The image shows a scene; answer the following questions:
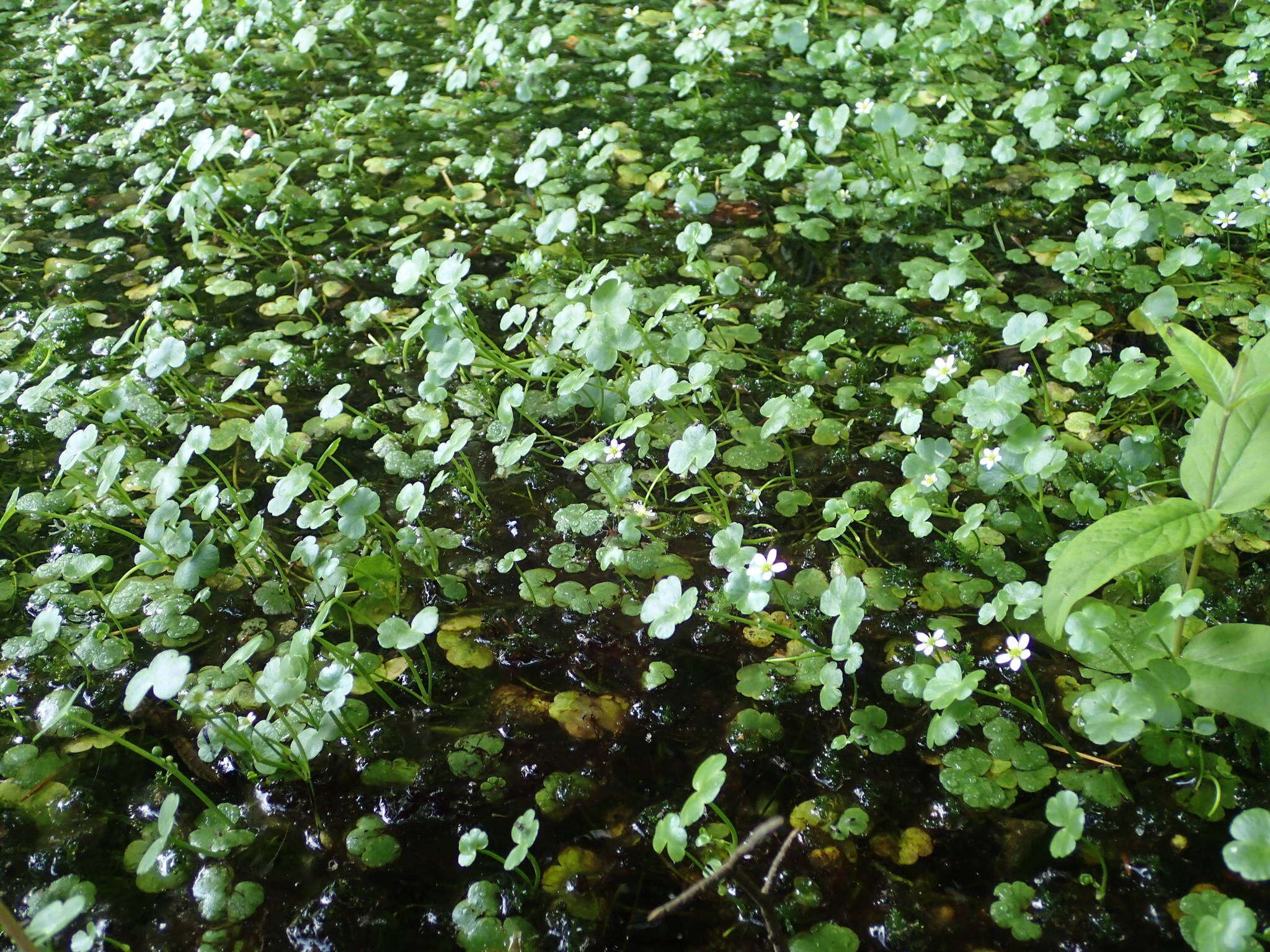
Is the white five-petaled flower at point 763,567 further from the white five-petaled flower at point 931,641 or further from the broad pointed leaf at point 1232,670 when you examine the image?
the broad pointed leaf at point 1232,670

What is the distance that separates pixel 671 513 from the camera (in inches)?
90.4

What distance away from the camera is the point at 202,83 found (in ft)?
14.4

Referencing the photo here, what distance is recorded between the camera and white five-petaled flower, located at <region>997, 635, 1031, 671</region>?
5.61 ft

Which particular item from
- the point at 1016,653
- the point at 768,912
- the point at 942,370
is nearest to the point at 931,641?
the point at 1016,653

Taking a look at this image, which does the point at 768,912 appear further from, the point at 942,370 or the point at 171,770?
the point at 942,370

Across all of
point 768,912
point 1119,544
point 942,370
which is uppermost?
point 1119,544

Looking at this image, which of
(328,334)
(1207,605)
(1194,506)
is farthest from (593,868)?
(328,334)

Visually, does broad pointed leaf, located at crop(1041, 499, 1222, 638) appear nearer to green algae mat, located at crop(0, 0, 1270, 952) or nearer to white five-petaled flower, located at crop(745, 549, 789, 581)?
green algae mat, located at crop(0, 0, 1270, 952)

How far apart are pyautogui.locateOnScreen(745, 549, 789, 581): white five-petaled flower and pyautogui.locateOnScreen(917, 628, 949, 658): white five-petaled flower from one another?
29 centimetres

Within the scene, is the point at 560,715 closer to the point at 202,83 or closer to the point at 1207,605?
the point at 1207,605

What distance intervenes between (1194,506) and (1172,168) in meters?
2.04

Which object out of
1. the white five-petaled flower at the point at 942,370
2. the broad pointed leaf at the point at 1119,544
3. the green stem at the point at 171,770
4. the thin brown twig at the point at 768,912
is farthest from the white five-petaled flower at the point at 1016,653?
the green stem at the point at 171,770

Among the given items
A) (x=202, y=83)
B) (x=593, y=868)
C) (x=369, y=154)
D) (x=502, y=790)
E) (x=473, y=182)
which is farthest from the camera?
(x=202, y=83)

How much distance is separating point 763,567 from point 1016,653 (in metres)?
0.49
